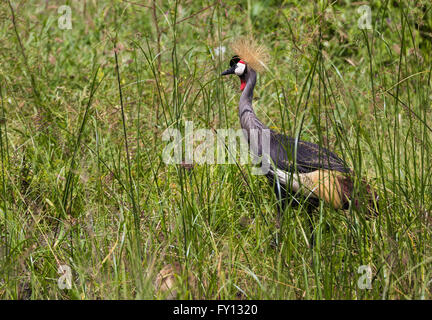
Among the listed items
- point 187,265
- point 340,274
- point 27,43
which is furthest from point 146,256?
point 27,43

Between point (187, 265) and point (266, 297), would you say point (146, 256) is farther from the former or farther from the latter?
point (266, 297)

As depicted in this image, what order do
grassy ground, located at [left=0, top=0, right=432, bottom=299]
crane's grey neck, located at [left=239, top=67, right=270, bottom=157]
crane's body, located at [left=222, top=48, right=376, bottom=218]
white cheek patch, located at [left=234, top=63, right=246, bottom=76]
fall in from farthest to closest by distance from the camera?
white cheek patch, located at [left=234, top=63, right=246, bottom=76] → crane's grey neck, located at [left=239, top=67, right=270, bottom=157] → crane's body, located at [left=222, top=48, right=376, bottom=218] → grassy ground, located at [left=0, top=0, right=432, bottom=299]

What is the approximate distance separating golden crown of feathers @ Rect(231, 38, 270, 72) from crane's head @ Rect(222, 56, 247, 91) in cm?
6

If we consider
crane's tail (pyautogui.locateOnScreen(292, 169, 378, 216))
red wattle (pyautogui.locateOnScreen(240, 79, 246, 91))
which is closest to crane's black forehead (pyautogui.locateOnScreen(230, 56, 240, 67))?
red wattle (pyautogui.locateOnScreen(240, 79, 246, 91))

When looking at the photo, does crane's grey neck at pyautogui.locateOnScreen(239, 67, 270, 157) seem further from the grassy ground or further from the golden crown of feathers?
the grassy ground

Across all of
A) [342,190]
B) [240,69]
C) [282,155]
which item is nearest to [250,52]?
[240,69]

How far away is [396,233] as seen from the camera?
2.02m

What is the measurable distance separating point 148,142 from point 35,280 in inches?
41.6

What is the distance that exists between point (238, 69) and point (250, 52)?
258 mm

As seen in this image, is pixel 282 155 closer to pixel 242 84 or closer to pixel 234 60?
pixel 242 84

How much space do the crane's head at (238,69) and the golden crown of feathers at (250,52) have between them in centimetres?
6

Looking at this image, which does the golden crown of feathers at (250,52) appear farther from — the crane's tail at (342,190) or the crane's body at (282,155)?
the crane's tail at (342,190)

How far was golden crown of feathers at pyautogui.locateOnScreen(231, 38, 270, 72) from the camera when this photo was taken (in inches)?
117

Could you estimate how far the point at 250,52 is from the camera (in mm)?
2912
